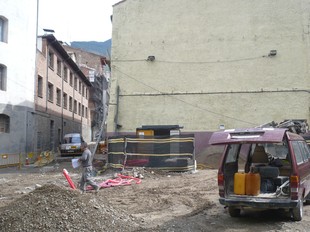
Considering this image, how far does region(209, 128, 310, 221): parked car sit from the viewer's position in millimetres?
7387

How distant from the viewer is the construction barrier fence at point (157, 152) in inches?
685

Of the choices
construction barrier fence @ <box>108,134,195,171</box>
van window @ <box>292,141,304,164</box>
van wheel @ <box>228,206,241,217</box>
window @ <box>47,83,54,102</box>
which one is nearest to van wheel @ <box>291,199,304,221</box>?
van window @ <box>292,141,304,164</box>

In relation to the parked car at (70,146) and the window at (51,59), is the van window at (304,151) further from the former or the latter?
the window at (51,59)

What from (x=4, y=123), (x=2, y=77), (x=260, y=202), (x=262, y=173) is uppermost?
(x=2, y=77)

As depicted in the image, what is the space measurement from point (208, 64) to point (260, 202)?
17.4m

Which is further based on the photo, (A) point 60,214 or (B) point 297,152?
(B) point 297,152

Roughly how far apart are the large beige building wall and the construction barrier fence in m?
6.37

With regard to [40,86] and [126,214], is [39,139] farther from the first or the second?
[126,214]

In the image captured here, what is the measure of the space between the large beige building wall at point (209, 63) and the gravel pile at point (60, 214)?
1686 cm

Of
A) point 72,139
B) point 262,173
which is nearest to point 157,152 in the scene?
point 262,173

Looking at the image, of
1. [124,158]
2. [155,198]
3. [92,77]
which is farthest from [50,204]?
[92,77]

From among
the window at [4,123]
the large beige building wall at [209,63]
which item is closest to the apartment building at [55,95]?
the window at [4,123]

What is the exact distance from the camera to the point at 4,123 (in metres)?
24.6

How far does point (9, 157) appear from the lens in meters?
22.9
